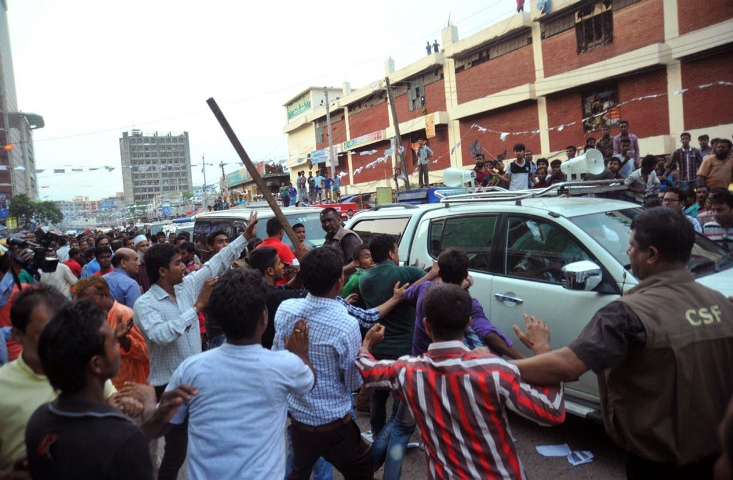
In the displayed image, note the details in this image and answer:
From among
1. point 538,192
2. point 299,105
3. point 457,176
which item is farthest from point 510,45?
point 299,105

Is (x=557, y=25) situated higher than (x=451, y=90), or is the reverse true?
(x=557, y=25)

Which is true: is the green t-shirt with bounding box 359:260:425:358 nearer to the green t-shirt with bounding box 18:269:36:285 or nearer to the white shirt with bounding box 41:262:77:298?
the green t-shirt with bounding box 18:269:36:285

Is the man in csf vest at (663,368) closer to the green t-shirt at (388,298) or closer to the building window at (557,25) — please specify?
Result: the green t-shirt at (388,298)

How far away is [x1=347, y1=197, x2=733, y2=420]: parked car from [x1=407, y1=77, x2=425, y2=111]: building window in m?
28.0

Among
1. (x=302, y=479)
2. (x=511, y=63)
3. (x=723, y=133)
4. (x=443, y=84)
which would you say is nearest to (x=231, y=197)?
(x=443, y=84)

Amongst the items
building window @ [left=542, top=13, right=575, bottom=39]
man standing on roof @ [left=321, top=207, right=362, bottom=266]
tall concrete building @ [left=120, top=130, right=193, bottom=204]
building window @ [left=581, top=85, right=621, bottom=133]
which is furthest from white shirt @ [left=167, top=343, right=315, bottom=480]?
tall concrete building @ [left=120, top=130, right=193, bottom=204]

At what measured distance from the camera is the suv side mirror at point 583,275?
3341mm

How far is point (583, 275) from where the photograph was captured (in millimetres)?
3461

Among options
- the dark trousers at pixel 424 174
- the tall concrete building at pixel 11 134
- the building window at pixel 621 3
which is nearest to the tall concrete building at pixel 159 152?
the tall concrete building at pixel 11 134

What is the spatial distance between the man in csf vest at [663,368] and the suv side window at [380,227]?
3.91 meters

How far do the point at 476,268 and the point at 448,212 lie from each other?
743mm

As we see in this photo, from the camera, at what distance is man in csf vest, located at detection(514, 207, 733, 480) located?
1.92 metres

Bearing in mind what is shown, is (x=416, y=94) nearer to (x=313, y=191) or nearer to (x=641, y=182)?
(x=313, y=191)

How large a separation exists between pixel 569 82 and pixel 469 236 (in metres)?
19.9
